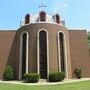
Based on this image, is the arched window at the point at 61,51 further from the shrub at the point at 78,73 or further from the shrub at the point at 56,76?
the shrub at the point at 56,76

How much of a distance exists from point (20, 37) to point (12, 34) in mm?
2921

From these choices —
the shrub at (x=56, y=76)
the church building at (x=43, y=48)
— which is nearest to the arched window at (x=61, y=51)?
the church building at (x=43, y=48)

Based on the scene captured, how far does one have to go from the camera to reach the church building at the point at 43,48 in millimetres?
32562

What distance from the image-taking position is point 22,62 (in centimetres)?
3375

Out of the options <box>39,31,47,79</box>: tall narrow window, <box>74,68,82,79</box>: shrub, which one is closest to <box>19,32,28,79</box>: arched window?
<box>39,31,47,79</box>: tall narrow window

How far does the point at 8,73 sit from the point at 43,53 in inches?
247

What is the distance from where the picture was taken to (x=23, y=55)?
1335 inches

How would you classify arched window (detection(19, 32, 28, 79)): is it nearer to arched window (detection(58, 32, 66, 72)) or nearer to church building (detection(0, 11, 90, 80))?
church building (detection(0, 11, 90, 80))

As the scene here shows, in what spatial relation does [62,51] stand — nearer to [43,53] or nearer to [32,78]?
[43,53]

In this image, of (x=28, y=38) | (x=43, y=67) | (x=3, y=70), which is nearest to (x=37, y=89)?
(x=43, y=67)

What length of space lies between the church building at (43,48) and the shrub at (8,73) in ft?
2.56

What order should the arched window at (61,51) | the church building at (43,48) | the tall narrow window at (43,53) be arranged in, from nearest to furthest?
the tall narrow window at (43,53) → the church building at (43,48) → the arched window at (61,51)

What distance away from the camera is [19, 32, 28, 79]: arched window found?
33062 mm

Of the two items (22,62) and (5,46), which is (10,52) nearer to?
(5,46)
